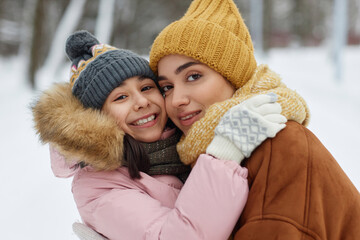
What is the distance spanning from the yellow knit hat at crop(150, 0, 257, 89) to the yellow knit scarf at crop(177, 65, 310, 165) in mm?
141

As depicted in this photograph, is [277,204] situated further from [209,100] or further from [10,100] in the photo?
[10,100]

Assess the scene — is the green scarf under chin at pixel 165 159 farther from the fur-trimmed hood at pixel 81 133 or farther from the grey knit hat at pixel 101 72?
the grey knit hat at pixel 101 72

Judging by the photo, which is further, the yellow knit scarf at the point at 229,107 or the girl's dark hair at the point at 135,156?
the girl's dark hair at the point at 135,156

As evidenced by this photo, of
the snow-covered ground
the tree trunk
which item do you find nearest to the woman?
the snow-covered ground

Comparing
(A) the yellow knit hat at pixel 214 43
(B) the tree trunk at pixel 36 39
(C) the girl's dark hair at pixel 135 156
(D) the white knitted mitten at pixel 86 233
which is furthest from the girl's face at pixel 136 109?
(B) the tree trunk at pixel 36 39

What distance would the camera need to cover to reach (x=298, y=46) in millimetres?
22016

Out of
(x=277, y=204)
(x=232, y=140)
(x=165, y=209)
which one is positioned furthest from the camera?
(x=165, y=209)

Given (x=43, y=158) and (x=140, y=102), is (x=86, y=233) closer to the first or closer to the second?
(x=140, y=102)

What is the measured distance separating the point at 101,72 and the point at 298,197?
1143mm

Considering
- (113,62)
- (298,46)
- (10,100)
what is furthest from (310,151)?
(298,46)

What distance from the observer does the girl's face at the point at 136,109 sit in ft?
5.69

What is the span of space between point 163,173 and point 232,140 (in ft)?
1.86

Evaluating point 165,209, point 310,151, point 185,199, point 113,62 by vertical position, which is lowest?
point 165,209

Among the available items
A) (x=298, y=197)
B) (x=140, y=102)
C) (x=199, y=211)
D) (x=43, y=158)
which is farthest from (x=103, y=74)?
(x=43, y=158)
